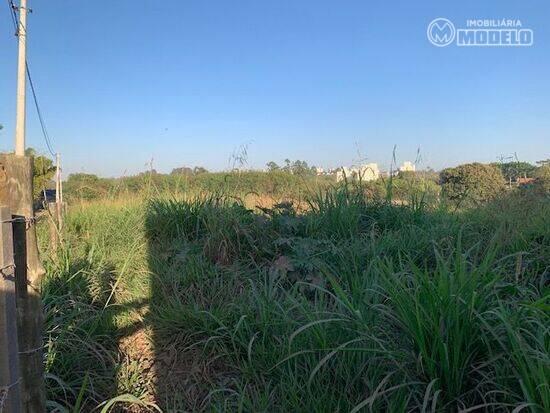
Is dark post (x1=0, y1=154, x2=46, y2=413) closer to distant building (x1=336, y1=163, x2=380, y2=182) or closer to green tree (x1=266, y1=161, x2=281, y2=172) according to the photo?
distant building (x1=336, y1=163, x2=380, y2=182)

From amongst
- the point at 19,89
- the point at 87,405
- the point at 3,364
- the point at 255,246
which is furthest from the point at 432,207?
the point at 19,89

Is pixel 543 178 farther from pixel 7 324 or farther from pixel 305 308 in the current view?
pixel 7 324

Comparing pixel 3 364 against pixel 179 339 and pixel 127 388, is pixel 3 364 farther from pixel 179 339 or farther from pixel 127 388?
pixel 179 339

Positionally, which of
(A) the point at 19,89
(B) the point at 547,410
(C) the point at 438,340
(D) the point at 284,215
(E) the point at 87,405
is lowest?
(E) the point at 87,405

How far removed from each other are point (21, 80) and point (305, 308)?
39.9 feet

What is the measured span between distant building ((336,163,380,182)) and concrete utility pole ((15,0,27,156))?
9818 mm

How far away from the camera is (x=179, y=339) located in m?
2.67

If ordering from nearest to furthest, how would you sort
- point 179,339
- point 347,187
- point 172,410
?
1. point 172,410
2. point 179,339
3. point 347,187

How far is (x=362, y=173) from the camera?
191 inches

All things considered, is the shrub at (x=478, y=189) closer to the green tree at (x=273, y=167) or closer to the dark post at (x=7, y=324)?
the green tree at (x=273, y=167)

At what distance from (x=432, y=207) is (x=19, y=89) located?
1151 centimetres

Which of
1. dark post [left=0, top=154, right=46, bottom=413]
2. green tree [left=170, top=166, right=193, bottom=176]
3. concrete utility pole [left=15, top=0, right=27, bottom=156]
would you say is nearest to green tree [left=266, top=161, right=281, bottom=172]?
green tree [left=170, top=166, right=193, bottom=176]

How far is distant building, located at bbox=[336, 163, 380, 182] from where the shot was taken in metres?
4.85

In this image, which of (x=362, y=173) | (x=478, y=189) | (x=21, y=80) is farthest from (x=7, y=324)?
(x=21, y=80)
